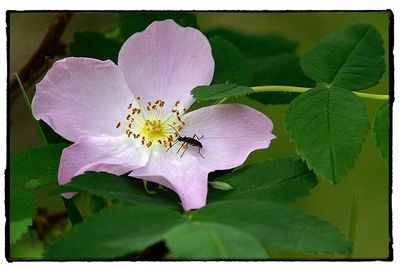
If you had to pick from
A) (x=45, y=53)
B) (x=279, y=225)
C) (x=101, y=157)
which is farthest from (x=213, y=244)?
(x=45, y=53)

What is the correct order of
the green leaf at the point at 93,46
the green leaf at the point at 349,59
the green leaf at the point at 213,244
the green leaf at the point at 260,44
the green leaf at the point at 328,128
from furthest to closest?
the green leaf at the point at 260,44 → the green leaf at the point at 93,46 → the green leaf at the point at 349,59 → the green leaf at the point at 328,128 → the green leaf at the point at 213,244

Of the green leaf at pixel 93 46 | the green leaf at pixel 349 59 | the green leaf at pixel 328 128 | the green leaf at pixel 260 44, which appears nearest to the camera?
the green leaf at pixel 328 128

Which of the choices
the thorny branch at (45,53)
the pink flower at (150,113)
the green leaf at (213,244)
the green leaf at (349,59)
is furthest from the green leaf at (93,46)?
the green leaf at (213,244)

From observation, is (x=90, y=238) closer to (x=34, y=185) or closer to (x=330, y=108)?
(x=34, y=185)

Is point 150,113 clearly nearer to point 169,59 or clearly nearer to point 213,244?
point 169,59

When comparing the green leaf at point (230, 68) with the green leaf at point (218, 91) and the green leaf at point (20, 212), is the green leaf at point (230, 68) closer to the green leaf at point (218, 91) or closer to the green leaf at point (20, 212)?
the green leaf at point (218, 91)

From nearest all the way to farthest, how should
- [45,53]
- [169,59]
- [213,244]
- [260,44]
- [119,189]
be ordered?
[213,244] → [119,189] → [169,59] → [45,53] → [260,44]
